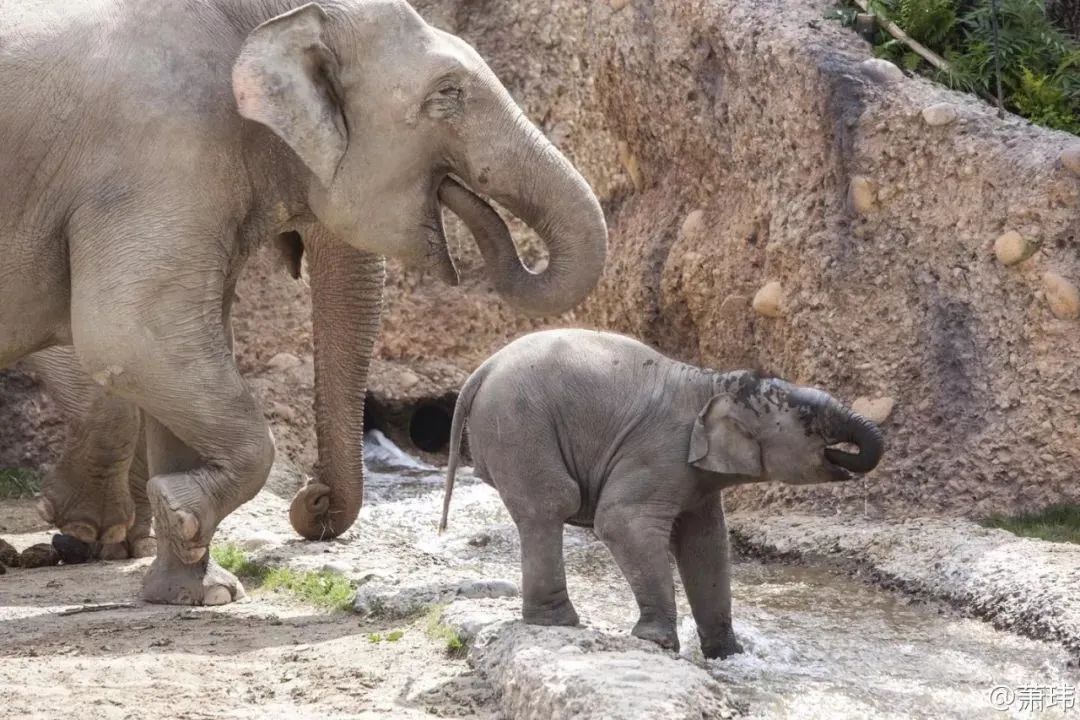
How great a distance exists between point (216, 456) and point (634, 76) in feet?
16.3

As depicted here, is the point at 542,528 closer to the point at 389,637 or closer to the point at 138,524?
the point at 389,637

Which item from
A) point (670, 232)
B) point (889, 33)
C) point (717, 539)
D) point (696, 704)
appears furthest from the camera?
point (670, 232)

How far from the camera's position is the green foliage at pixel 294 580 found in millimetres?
6566

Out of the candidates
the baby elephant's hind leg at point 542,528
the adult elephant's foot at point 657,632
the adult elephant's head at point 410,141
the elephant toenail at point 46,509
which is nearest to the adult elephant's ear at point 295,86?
the adult elephant's head at point 410,141

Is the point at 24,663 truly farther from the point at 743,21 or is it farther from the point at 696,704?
the point at 743,21

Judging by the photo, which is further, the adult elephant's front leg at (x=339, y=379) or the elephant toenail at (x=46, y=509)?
the elephant toenail at (x=46, y=509)

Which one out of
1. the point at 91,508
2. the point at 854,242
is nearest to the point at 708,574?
the point at 854,242

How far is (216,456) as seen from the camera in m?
6.21

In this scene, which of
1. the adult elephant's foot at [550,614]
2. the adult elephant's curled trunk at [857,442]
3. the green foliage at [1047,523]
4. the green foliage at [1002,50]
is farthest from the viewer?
the green foliage at [1002,50]

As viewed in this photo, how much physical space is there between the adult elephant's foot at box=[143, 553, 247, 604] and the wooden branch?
4.48 meters

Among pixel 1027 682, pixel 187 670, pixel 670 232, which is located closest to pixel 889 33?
pixel 670 232

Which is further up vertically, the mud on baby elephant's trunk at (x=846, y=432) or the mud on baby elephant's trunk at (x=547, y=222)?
the mud on baby elephant's trunk at (x=547, y=222)

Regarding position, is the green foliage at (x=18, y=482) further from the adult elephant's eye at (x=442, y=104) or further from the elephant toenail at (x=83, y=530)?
the adult elephant's eye at (x=442, y=104)

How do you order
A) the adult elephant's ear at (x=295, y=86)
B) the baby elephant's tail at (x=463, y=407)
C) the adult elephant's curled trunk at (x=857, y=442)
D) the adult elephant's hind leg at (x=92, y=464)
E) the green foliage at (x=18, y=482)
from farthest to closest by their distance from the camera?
the green foliage at (x=18, y=482)
the adult elephant's hind leg at (x=92, y=464)
the adult elephant's ear at (x=295, y=86)
the baby elephant's tail at (x=463, y=407)
the adult elephant's curled trunk at (x=857, y=442)
